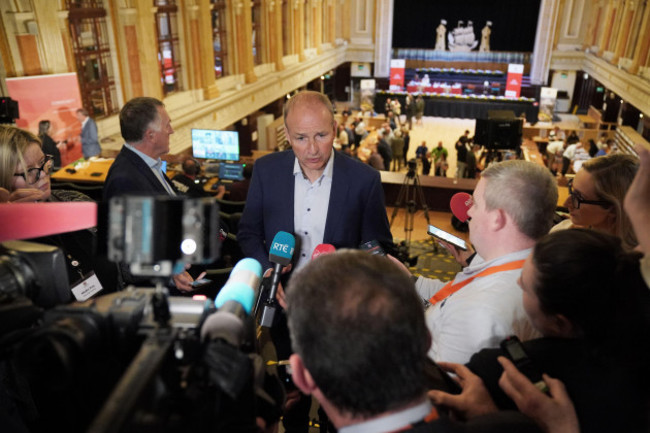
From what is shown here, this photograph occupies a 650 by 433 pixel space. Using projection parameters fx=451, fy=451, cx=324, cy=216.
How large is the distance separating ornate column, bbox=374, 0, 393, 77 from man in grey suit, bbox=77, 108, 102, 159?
19.3 m

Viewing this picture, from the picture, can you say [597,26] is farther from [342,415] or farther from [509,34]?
[342,415]

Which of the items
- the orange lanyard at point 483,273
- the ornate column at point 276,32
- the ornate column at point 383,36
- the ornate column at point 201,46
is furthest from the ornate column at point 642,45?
the orange lanyard at point 483,273

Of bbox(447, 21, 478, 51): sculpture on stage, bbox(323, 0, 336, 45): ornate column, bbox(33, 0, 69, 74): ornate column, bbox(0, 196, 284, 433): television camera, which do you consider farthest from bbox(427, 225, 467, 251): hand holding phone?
bbox(447, 21, 478, 51): sculpture on stage

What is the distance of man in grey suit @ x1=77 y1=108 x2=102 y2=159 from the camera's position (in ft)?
22.0

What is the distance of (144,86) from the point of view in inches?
325

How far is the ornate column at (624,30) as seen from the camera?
644 inches

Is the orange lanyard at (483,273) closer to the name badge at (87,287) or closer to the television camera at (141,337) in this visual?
the television camera at (141,337)

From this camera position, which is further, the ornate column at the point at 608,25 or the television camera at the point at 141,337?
the ornate column at the point at 608,25

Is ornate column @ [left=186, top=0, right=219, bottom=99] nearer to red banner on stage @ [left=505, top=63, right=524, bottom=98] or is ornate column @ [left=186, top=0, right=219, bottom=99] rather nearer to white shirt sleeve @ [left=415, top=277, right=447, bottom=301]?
white shirt sleeve @ [left=415, top=277, right=447, bottom=301]

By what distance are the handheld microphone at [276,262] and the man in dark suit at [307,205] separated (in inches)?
22.4

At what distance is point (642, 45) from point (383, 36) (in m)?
12.0

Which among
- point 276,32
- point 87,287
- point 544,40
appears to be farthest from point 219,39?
point 544,40

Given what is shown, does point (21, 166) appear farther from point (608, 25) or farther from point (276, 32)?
point (608, 25)

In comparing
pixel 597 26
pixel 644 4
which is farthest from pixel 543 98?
pixel 597 26
